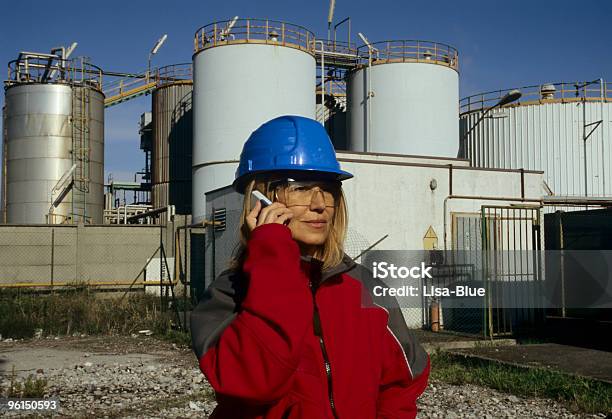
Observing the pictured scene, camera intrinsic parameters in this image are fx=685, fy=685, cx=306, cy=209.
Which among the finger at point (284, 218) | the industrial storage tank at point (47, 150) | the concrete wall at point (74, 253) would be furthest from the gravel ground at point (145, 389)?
the industrial storage tank at point (47, 150)

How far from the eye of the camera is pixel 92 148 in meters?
27.1

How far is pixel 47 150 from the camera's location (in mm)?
26078

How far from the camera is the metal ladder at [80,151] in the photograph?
2636 centimetres

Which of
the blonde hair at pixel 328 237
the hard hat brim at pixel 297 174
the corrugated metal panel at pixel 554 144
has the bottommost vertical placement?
the blonde hair at pixel 328 237

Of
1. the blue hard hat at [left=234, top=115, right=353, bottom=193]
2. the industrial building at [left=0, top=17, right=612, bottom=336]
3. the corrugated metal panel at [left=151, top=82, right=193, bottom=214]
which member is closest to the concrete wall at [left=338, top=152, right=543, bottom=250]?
the industrial building at [left=0, top=17, right=612, bottom=336]

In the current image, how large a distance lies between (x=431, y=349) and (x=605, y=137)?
15.7 m

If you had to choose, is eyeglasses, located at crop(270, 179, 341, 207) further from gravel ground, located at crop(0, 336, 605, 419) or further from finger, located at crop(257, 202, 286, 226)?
gravel ground, located at crop(0, 336, 605, 419)

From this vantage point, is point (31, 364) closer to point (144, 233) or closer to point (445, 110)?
point (144, 233)

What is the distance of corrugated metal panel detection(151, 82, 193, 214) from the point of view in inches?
1118

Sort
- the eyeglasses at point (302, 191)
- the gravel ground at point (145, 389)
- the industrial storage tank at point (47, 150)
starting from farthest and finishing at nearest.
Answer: the industrial storage tank at point (47, 150), the gravel ground at point (145, 389), the eyeglasses at point (302, 191)

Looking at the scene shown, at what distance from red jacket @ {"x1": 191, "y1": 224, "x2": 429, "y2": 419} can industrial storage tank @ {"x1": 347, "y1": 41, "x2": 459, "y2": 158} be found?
1991cm

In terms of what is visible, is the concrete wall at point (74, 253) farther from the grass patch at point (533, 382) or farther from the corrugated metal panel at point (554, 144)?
the grass patch at point (533, 382)

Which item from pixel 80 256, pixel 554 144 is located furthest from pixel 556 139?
pixel 80 256

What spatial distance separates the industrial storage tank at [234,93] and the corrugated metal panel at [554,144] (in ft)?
23.5
